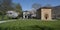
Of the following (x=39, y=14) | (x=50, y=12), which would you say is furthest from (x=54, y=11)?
(x=39, y=14)

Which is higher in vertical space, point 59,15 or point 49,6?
point 49,6

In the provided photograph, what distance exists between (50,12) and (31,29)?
22.7ft

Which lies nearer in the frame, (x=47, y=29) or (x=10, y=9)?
(x=47, y=29)

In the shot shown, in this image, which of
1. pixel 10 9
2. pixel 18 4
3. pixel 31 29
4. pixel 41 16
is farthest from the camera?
pixel 10 9

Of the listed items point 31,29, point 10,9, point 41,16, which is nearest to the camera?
point 31,29

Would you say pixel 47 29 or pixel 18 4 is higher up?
pixel 18 4

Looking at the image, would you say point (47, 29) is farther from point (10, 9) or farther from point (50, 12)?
point (10, 9)

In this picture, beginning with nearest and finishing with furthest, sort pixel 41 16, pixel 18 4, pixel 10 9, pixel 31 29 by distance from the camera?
pixel 31 29 < pixel 41 16 < pixel 18 4 < pixel 10 9

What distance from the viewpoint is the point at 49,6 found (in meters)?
11.9

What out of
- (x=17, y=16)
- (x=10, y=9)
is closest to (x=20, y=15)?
(x=17, y=16)

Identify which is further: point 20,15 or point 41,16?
point 20,15

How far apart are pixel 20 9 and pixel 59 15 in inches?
137

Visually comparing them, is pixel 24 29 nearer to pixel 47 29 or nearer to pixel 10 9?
pixel 47 29

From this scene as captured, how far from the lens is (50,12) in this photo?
1152 centimetres
